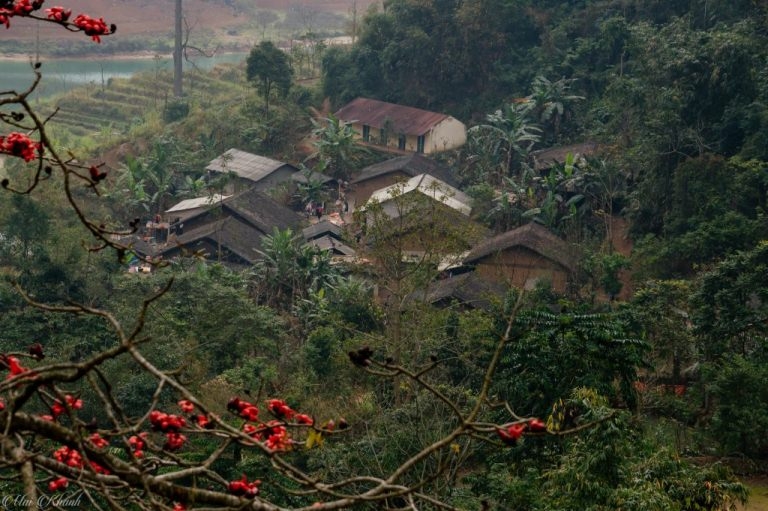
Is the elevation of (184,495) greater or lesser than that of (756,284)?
greater

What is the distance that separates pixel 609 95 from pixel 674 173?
735 cm

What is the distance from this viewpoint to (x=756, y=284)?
55.5 ft

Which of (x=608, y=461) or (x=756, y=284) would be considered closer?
(x=608, y=461)

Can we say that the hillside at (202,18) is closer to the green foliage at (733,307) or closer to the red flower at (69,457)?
the green foliage at (733,307)

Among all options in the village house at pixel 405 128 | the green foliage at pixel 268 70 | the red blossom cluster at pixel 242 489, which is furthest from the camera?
the green foliage at pixel 268 70

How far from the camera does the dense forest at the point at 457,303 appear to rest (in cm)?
791

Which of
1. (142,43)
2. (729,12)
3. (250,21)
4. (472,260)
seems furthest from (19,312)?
(250,21)

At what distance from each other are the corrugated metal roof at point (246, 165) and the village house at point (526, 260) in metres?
9.84

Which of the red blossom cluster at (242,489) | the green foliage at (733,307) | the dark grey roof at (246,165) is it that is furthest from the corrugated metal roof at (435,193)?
the red blossom cluster at (242,489)

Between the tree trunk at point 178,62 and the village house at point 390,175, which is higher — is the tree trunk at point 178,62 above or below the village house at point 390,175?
above

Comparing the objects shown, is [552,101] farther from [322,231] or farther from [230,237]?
[230,237]

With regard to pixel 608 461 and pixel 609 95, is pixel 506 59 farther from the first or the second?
pixel 608 461

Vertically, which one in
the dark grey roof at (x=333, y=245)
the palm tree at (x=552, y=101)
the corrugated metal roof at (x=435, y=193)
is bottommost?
the dark grey roof at (x=333, y=245)

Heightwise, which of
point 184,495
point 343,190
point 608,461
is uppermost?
point 184,495
